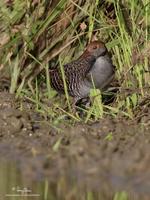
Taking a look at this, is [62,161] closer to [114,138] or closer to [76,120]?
[114,138]

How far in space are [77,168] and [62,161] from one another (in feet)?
0.51

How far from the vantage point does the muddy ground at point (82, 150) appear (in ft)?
18.9

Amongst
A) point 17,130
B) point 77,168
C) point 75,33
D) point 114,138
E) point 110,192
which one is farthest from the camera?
point 75,33

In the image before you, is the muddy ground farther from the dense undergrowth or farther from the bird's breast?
the bird's breast

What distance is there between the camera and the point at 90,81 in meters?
8.60

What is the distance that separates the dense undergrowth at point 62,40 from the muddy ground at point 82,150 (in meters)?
0.63

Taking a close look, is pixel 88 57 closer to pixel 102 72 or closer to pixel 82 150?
pixel 102 72

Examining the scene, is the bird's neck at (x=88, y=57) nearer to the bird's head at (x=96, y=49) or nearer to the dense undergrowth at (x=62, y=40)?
the bird's head at (x=96, y=49)

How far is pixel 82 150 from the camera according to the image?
20.3ft

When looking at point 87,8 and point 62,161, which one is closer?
point 62,161

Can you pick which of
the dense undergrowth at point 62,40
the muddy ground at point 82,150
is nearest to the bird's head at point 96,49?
the dense undergrowth at point 62,40

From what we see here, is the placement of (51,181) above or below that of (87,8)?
below

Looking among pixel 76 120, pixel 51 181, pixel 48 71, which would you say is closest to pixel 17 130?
pixel 76 120

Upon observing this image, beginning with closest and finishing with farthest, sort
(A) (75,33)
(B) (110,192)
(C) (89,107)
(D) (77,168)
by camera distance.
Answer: (B) (110,192) → (D) (77,168) → (C) (89,107) → (A) (75,33)
